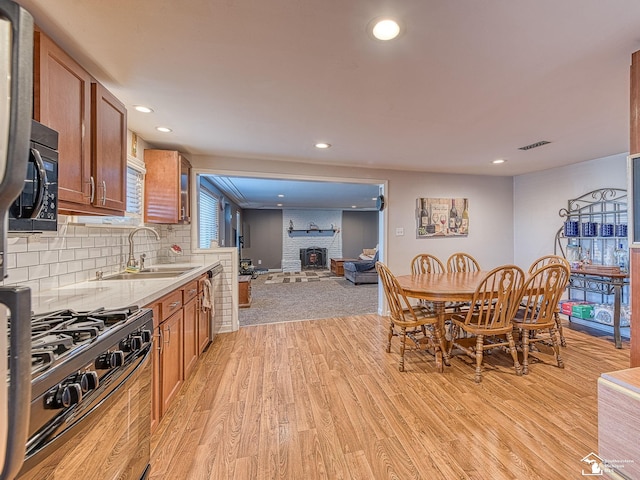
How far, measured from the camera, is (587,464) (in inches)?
58.4

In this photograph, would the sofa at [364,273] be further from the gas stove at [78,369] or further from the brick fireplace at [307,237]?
the gas stove at [78,369]

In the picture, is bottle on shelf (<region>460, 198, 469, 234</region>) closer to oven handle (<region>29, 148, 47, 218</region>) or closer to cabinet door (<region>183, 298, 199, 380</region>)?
cabinet door (<region>183, 298, 199, 380</region>)

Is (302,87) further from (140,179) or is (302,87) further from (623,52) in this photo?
(140,179)

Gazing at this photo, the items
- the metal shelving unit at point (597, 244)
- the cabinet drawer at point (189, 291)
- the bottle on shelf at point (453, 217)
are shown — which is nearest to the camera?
the cabinet drawer at point (189, 291)

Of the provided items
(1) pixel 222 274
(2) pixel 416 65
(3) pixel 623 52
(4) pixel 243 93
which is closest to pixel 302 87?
(4) pixel 243 93

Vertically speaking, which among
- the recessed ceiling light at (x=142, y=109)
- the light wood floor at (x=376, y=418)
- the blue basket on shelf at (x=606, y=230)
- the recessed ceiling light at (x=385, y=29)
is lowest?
the light wood floor at (x=376, y=418)

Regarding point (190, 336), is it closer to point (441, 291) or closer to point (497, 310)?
point (441, 291)

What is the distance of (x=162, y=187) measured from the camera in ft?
9.59

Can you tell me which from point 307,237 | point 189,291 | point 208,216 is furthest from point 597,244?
point 307,237

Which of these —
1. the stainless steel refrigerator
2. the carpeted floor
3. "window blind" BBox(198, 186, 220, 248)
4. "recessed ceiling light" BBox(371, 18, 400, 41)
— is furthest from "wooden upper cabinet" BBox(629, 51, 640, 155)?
"window blind" BBox(198, 186, 220, 248)

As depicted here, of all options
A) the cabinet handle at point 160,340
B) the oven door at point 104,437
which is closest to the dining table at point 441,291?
the cabinet handle at point 160,340

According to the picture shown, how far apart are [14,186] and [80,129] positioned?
147 cm

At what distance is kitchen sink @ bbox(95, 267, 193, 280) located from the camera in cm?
232

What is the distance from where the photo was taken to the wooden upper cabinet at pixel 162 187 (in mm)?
2877
